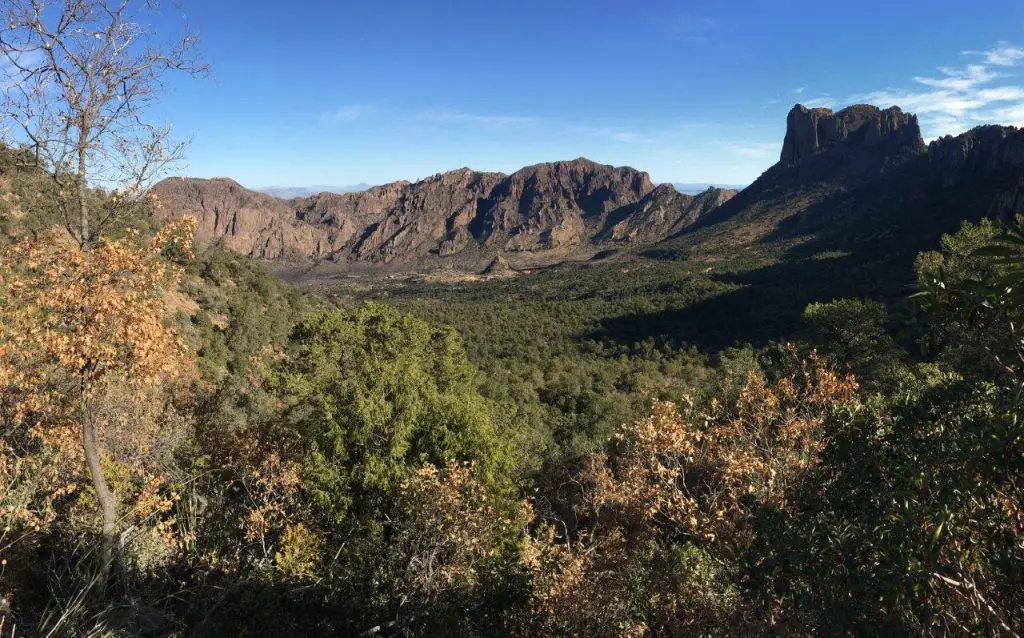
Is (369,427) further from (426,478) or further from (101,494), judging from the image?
(101,494)

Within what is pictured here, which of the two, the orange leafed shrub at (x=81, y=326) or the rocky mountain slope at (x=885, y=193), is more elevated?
the rocky mountain slope at (x=885, y=193)

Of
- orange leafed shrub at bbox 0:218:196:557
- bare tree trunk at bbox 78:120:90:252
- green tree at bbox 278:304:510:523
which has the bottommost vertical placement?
green tree at bbox 278:304:510:523

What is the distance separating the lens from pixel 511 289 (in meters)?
163

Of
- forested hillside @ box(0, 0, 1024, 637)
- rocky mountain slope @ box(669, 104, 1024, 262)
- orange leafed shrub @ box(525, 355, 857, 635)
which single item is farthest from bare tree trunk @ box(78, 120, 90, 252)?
rocky mountain slope @ box(669, 104, 1024, 262)

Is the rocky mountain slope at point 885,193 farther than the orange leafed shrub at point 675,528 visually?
Yes

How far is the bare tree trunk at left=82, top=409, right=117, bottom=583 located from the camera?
294 inches

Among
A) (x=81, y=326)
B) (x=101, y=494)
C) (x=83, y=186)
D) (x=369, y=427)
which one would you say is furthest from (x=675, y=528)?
(x=83, y=186)

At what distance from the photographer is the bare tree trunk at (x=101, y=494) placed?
7.46m

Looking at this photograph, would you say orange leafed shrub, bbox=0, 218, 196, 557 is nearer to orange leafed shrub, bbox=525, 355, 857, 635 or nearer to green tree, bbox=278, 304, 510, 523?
green tree, bbox=278, 304, 510, 523

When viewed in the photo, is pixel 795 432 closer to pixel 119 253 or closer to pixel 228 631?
pixel 119 253

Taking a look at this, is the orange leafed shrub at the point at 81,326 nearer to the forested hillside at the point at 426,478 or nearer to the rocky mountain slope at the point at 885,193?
the forested hillside at the point at 426,478

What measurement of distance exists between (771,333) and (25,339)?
243 feet

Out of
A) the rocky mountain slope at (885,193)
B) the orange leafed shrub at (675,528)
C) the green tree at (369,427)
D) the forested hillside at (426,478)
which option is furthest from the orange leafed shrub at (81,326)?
the rocky mountain slope at (885,193)

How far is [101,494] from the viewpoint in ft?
25.7
